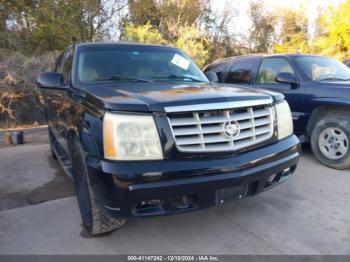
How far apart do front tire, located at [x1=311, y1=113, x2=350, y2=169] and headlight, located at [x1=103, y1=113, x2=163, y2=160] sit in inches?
135

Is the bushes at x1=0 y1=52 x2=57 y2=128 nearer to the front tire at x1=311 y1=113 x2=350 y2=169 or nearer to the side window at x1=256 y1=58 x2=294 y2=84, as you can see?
the side window at x1=256 y1=58 x2=294 y2=84

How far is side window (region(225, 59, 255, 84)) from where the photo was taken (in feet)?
20.9

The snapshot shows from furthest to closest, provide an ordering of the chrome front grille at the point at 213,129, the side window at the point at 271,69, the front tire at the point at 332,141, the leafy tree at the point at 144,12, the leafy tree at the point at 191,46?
the leafy tree at the point at 144,12
the leafy tree at the point at 191,46
the side window at the point at 271,69
the front tire at the point at 332,141
the chrome front grille at the point at 213,129

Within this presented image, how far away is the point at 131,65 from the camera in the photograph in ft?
12.9

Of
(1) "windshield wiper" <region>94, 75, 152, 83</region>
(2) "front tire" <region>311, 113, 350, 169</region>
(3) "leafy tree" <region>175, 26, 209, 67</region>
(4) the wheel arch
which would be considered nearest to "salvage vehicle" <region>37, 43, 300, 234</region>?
(1) "windshield wiper" <region>94, 75, 152, 83</region>

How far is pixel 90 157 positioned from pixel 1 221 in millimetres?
1553

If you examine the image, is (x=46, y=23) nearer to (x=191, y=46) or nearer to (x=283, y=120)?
(x=191, y=46)

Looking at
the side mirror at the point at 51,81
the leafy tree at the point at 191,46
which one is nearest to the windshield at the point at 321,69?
the side mirror at the point at 51,81

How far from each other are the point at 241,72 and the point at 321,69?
56.1 inches

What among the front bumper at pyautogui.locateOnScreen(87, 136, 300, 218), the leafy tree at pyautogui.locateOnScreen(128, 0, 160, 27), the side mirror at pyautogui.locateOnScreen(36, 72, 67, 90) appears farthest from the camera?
the leafy tree at pyautogui.locateOnScreen(128, 0, 160, 27)

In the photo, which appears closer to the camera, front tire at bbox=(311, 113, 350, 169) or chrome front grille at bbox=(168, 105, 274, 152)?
chrome front grille at bbox=(168, 105, 274, 152)

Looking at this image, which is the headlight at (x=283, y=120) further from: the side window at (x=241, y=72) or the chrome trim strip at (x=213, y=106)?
the side window at (x=241, y=72)

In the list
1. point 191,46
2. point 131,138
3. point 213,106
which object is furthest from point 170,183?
point 191,46

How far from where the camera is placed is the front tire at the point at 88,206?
115 inches
